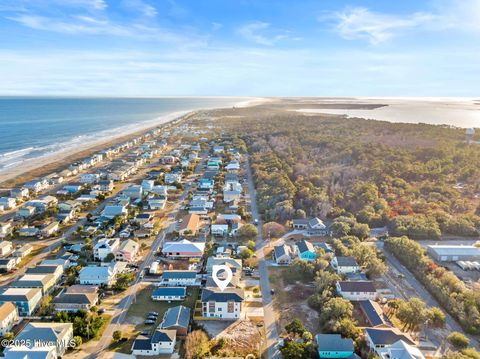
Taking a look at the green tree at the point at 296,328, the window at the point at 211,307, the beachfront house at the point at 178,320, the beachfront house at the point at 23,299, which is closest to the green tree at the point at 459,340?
the green tree at the point at 296,328

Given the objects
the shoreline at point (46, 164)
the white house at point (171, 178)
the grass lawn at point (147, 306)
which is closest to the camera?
the grass lawn at point (147, 306)

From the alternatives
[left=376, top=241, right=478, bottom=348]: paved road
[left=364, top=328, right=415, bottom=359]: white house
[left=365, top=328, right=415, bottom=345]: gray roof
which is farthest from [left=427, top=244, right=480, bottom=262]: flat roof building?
[left=365, top=328, right=415, bottom=345]: gray roof

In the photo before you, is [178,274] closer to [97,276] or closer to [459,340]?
[97,276]

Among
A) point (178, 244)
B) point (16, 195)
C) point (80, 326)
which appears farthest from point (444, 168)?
point (16, 195)

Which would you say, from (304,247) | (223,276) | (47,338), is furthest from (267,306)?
(47,338)

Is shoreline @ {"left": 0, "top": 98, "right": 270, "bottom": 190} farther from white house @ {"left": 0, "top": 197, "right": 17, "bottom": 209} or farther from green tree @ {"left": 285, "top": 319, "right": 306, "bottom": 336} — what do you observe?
green tree @ {"left": 285, "top": 319, "right": 306, "bottom": 336}

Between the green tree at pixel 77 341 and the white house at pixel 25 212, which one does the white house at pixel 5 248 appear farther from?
the green tree at pixel 77 341

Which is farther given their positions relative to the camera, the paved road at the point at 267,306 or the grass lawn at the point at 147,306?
the grass lawn at the point at 147,306
